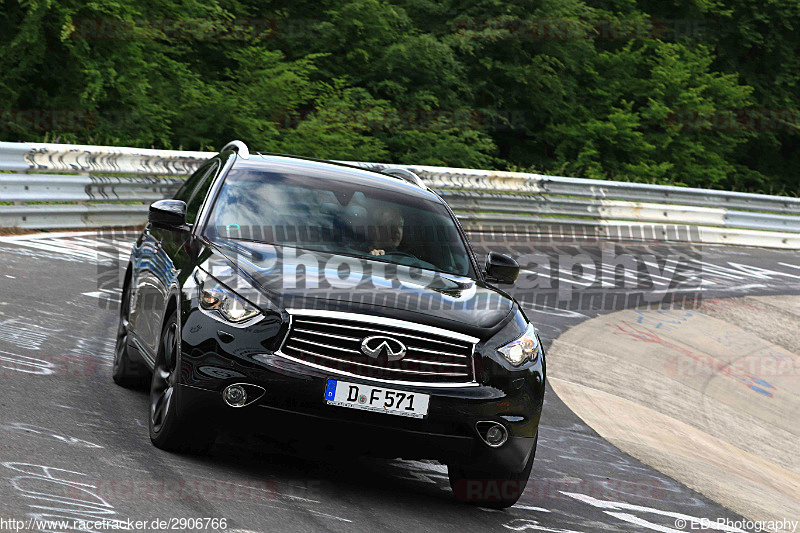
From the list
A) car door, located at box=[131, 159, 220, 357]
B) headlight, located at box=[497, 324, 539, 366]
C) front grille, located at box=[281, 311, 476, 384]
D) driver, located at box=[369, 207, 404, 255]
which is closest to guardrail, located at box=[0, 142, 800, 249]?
driver, located at box=[369, 207, 404, 255]

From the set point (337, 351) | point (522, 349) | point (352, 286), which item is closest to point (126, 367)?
point (352, 286)

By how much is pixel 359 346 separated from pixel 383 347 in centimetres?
11

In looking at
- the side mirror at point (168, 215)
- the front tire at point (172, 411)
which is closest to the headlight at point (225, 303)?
the front tire at point (172, 411)

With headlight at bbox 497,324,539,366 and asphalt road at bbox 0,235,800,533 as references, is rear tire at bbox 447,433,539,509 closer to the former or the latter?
asphalt road at bbox 0,235,800,533

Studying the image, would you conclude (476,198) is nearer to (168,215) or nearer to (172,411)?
(168,215)

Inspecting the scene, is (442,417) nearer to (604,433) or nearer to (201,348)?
(201,348)

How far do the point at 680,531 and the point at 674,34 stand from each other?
106 feet

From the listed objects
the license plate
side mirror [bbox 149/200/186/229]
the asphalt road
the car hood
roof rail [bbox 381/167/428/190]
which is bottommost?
the asphalt road

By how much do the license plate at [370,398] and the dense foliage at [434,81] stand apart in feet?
52.9

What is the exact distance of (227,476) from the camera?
5.58 m

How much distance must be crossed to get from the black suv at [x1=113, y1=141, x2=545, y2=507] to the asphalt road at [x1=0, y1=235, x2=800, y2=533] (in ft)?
0.86

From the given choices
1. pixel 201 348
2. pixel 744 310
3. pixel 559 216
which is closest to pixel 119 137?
pixel 559 216

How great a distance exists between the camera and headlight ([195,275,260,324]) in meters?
5.48

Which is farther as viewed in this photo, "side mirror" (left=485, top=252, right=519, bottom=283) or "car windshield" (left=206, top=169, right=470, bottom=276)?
"side mirror" (left=485, top=252, right=519, bottom=283)
